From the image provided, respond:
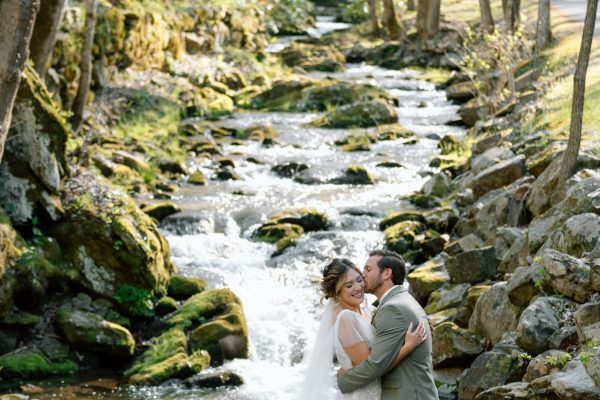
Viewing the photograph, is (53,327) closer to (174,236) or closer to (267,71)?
(174,236)

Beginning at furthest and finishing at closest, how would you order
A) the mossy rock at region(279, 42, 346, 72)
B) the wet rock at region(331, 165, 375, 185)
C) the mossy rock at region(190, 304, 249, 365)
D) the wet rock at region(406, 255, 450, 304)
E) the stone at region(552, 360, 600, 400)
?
1. the mossy rock at region(279, 42, 346, 72)
2. the wet rock at region(331, 165, 375, 185)
3. the wet rock at region(406, 255, 450, 304)
4. the mossy rock at region(190, 304, 249, 365)
5. the stone at region(552, 360, 600, 400)

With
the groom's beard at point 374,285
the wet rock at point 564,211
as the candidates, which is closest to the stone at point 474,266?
the wet rock at point 564,211

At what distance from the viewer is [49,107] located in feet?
50.2

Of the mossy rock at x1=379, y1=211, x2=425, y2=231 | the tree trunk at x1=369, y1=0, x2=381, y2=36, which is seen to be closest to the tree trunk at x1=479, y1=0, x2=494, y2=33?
the tree trunk at x1=369, y1=0, x2=381, y2=36

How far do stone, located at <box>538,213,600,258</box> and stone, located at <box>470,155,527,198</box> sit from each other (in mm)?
5913

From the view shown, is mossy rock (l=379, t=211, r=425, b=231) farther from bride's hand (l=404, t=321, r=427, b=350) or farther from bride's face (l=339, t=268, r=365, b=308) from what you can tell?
bride's hand (l=404, t=321, r=427, b=350)

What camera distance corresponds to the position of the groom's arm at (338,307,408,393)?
5840 millimetres

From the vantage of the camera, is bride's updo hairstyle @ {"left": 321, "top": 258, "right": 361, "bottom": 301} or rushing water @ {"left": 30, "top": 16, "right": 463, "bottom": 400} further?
rushing water @ {"left": 30, "top": 16, "right": 463, "bottom": 400}

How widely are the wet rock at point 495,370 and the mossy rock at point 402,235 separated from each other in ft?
23.1

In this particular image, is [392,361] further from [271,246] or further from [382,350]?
[271,246]

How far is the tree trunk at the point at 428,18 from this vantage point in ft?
132

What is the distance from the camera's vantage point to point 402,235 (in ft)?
57.8

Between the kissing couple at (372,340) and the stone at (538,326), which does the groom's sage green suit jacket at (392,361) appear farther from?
the stone at (538,326)

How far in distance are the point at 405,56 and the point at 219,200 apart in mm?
22300
